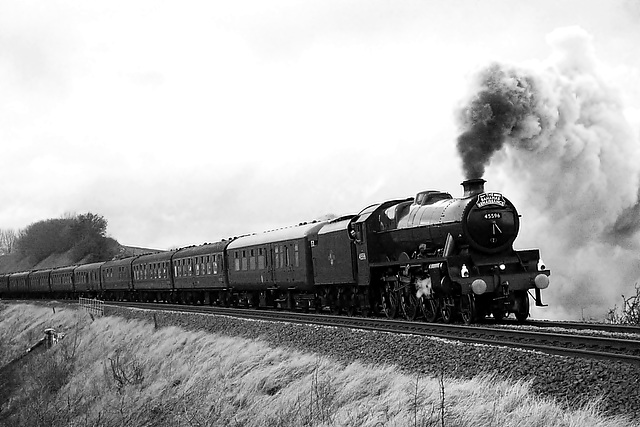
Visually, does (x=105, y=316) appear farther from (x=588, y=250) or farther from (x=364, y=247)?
(x=588, y=250)

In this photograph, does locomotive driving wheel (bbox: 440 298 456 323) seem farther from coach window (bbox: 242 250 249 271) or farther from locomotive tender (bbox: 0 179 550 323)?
coach window (bbox: 242 250 249 271)

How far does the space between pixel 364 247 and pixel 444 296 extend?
383 cm

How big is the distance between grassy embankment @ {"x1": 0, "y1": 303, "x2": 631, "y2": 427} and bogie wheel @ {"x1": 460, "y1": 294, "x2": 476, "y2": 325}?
172 inches

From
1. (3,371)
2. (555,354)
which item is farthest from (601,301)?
(3,371)

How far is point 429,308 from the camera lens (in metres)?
17.4

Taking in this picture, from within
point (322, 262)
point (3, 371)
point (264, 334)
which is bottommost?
point (3, 371)

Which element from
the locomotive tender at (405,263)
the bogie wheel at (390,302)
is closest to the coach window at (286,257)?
the locomotive tender at (405,263)

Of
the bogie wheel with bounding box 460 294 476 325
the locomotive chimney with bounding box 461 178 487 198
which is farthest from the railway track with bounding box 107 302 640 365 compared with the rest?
the locomotive chimney with bounding box 461 178 487 198

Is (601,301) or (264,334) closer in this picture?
(264,334)

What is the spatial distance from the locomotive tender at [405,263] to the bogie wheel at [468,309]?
0.08 feet

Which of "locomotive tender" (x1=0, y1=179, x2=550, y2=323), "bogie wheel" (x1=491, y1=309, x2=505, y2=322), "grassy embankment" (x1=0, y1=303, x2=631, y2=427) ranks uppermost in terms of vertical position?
"locomotive tender" (x1=0, y1=179, x2=550, y2=323)

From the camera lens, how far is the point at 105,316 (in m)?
33.7

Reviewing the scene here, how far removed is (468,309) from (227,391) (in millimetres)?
6034

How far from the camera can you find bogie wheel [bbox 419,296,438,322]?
17125 mm
